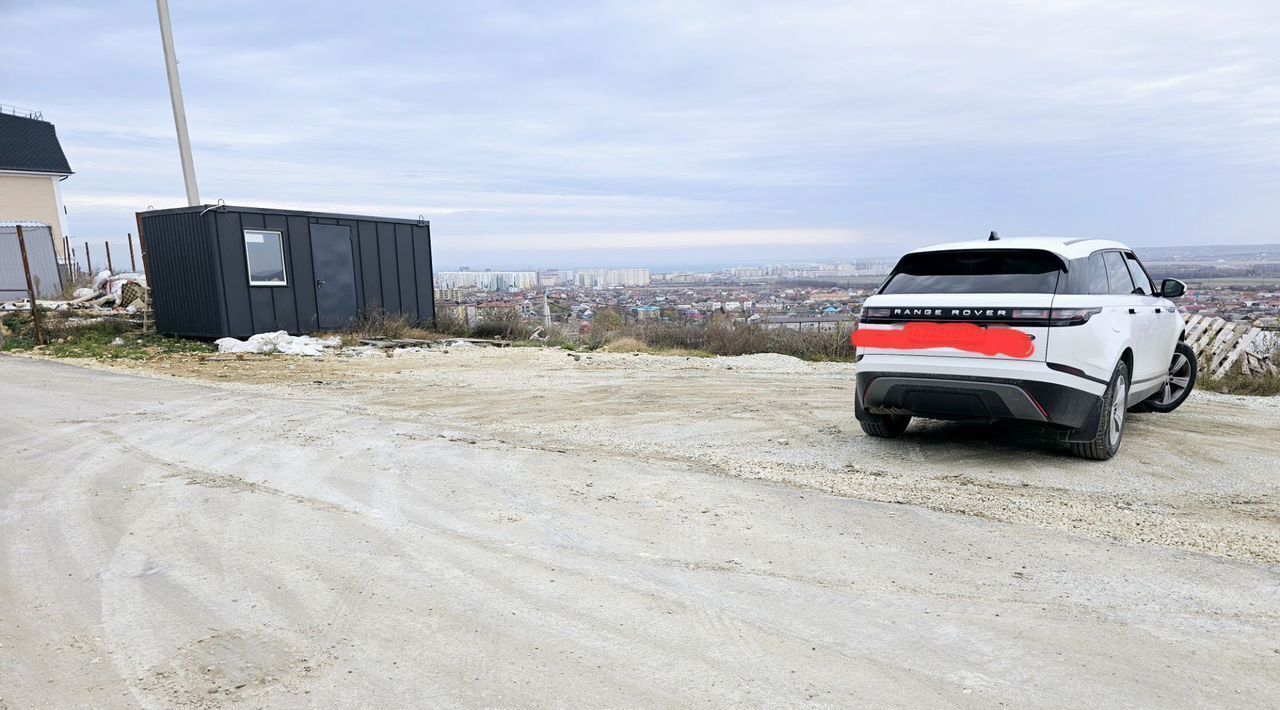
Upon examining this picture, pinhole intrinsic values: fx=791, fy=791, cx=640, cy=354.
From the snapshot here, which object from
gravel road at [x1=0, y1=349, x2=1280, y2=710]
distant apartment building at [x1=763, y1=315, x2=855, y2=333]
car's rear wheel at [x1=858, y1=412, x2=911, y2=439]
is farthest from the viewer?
distant apartment building at [x1=763, y1=315, x2=855, y2=333]

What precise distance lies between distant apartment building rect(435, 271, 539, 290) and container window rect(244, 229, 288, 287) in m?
7.60

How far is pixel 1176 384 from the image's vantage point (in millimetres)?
8398

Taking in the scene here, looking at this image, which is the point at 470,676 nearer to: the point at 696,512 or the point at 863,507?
the point at 696,512

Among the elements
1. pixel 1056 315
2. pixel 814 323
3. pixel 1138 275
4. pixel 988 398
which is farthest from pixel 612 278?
pixel 1056 315

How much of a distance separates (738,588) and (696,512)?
1209 mm

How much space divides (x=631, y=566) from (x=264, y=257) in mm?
14758

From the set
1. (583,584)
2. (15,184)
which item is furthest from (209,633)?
(15,184)

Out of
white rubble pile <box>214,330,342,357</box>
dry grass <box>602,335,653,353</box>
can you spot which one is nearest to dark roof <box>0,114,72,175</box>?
white rubble pile <box>214,330,342,357</box>

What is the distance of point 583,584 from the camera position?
3811mm

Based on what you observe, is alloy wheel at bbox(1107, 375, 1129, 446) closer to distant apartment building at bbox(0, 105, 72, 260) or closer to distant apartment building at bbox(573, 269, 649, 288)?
distant apartment building at bbox(573, 269, 649, 288)

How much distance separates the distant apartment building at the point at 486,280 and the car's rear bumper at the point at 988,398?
19719mm

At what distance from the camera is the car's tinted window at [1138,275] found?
23.7 ft

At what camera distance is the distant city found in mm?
14500

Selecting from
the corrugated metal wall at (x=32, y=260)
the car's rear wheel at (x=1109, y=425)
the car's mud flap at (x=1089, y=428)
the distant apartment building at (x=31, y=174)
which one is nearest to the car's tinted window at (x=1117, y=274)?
the car's rear wheel at (x=1109, y=425)
